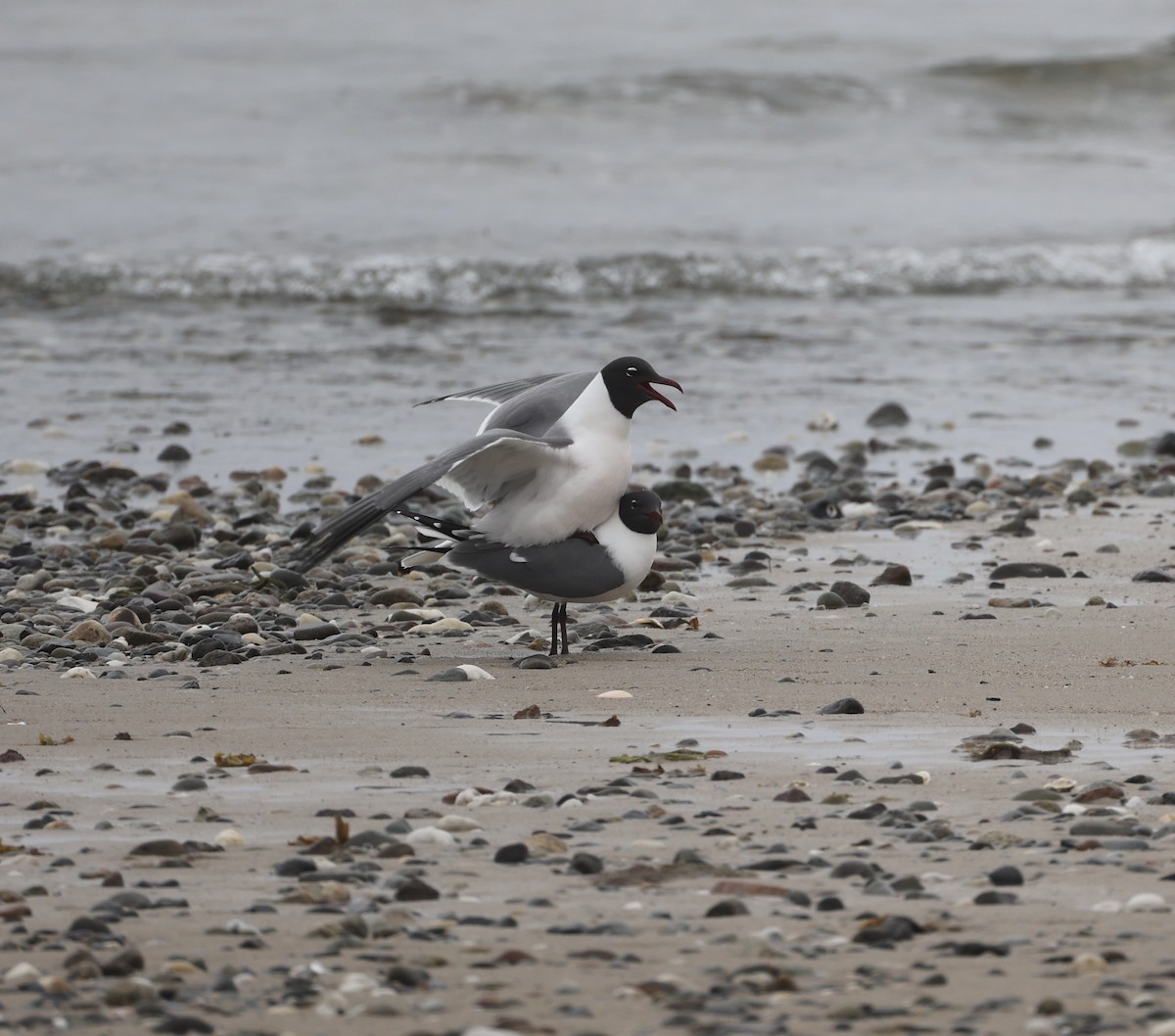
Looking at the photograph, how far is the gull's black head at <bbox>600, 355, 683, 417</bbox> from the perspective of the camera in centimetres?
586

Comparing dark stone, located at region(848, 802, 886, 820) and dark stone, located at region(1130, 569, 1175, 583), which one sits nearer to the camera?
dark stone, located at region(848, 802, 886, 820)

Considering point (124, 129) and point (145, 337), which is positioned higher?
point (124, 129)

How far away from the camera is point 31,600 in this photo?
632cm

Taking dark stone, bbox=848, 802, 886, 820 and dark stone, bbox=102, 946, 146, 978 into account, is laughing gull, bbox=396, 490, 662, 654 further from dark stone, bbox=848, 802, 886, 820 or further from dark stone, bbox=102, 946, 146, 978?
dark stone, bbox=102, 946, 146, 978

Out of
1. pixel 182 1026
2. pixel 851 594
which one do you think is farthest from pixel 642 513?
pixel 182 1026

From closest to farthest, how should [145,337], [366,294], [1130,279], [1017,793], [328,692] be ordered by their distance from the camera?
[1017,793]
[328,692]
[145,337]
[366,294]
[1130,279]

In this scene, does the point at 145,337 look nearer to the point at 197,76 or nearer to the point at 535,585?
the point at 535,585

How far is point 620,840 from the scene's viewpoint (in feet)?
11.8

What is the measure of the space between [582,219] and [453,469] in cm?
1404

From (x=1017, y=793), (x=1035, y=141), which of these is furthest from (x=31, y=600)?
(x=1035, y=141)

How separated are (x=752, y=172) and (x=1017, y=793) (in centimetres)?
1904

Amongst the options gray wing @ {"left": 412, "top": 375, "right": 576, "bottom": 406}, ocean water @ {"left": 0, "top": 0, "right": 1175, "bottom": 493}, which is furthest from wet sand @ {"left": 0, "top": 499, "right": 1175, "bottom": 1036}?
ocean water @ {"left": 0, "top": 0, "right": 1175, "bottom": 493}

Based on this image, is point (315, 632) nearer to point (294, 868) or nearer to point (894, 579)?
point (894, 579)

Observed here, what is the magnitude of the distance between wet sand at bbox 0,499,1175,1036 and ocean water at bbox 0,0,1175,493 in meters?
4.40
